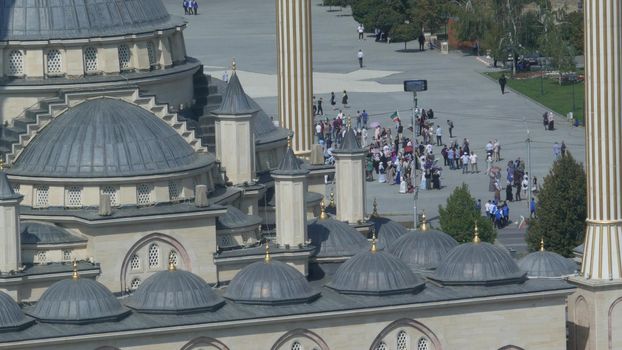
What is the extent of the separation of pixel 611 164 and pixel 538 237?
53.1 ft

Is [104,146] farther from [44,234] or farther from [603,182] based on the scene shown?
[603,182]

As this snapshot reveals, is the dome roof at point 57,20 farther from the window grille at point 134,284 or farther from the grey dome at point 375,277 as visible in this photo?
the grey dome at point 375,277

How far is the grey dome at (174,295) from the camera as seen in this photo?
100m

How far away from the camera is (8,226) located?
328 feet

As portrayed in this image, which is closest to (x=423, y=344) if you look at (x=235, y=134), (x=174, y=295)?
(x=174, y=295)

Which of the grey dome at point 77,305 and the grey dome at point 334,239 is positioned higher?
the grey dome at point 334,239

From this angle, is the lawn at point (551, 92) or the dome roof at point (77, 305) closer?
the dome roof at point (77, 305)

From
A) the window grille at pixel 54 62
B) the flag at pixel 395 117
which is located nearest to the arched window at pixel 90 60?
the window grille at pixel 54 62

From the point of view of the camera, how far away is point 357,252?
352 feet

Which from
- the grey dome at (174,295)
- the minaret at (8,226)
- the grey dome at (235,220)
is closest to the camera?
the minaret at (8,226)

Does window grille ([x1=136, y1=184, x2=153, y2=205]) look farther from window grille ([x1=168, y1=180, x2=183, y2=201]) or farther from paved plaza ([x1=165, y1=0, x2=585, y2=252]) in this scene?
paved plaza ([x1=165, y1=0, x2=585, y2=252])

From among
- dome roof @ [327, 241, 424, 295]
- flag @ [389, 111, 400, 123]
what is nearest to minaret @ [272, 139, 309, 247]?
dome roof @ [327, 241, 424, 295]

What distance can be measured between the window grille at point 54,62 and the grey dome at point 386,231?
39.5 ft

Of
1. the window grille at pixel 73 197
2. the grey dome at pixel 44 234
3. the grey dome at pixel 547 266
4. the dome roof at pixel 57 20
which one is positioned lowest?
the grey dome at pixel 547 266
